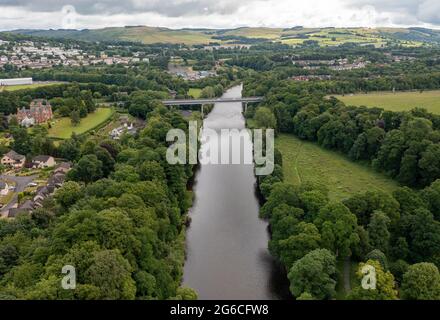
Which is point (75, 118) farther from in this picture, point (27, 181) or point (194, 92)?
point (194, 92)

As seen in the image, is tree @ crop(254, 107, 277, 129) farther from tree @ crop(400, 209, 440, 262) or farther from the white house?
the white house

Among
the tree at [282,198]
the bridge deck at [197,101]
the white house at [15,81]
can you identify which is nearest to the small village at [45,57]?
the white house at [15,81]

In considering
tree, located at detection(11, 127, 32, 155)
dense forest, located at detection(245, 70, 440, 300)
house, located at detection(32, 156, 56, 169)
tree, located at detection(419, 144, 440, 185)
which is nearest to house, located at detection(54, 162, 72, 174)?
house, located at detection(32, 156, 56, 169)

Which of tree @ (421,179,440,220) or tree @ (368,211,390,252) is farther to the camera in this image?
tree @ (421,179,440,220)

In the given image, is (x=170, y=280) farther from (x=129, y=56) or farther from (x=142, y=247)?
(x=129, y=56)

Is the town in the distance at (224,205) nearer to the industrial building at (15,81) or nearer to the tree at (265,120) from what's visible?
the tree at (265,120)
